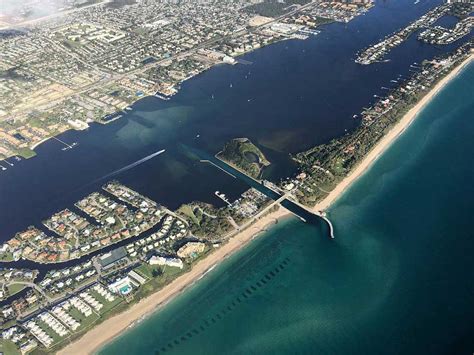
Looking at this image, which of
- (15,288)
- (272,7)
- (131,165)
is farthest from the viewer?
(272,7)

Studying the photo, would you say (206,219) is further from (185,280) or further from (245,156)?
(245,156)

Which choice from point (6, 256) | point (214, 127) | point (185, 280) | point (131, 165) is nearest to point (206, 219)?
point (185, 280)

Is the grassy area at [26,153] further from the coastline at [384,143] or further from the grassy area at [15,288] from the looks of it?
the coastline at [384,143]

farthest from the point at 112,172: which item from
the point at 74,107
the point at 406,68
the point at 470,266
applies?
the point at 406,68

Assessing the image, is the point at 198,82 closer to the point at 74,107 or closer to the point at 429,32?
the point at 74,107

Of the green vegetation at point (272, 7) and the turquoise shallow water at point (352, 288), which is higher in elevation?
the green vegetation at point (272, 7)

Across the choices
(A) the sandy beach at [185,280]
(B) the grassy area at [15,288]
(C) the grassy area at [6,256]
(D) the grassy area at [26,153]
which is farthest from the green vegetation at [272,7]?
(B) the grassy area at [15,288]
